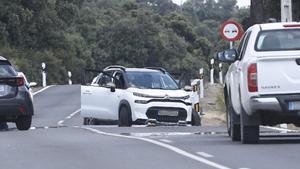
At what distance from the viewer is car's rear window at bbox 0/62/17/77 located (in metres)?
20.5

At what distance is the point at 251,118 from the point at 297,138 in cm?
239

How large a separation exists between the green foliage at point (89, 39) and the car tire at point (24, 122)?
34758mm

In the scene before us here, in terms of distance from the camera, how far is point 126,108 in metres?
22.9

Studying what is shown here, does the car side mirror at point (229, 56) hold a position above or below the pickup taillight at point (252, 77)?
above

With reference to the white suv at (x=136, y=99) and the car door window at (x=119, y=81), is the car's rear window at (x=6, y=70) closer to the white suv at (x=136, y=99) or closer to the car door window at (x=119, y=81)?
the white suv at (x=136, y=99)

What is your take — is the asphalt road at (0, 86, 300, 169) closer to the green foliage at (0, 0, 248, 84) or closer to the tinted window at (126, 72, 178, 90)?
the tinted window at (126, 72, 178, 90)

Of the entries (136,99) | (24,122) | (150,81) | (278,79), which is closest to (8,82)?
(24,122)

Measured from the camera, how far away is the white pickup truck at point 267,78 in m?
15.0

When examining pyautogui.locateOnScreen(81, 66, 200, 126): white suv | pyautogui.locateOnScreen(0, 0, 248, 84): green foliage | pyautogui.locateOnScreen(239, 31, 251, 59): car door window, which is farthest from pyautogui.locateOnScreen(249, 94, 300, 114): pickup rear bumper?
pyautogui.locateOnScreen(0, 0, 248, 84): green foliage

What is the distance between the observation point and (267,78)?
14953 mm

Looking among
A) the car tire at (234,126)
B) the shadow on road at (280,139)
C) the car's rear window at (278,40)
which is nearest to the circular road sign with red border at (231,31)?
the shadow on road at (280,139)

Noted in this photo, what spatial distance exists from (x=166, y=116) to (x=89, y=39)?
56.9 metres

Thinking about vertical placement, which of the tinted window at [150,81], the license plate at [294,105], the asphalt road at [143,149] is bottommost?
the asphalt road at [143,149]

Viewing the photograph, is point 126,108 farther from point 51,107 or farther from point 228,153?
point 51,107
